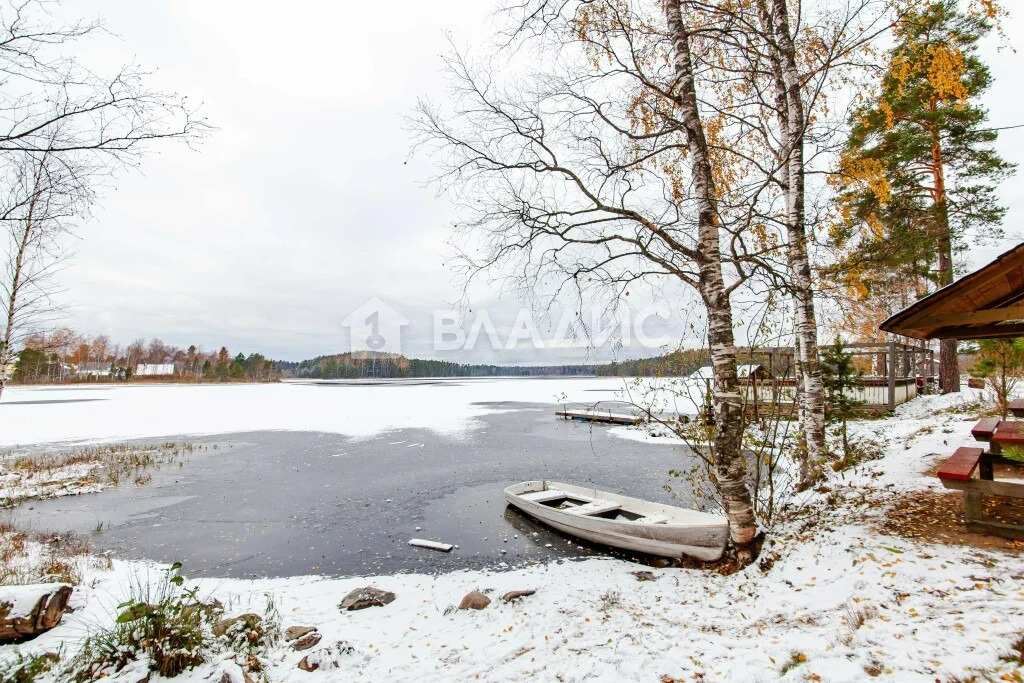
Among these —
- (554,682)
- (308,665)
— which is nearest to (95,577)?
(308,665)

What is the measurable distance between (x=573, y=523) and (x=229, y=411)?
124ft

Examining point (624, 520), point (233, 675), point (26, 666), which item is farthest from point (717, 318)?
point (26, 666)

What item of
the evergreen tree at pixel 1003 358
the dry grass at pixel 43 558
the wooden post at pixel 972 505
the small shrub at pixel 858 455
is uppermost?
the evergreen tree at pixel 1003 358

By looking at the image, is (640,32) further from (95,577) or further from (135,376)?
(135,376)

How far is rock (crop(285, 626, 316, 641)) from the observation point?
516 centimetres

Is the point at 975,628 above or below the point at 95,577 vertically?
above

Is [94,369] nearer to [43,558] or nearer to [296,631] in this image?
[43,558]

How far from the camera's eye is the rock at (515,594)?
606 centimetres

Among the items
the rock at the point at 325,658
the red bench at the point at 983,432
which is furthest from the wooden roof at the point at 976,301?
the rock at the point at 325,658

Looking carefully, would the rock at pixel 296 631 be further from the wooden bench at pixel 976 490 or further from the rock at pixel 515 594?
the wooden bench at pixel 976 490

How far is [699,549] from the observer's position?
668cm

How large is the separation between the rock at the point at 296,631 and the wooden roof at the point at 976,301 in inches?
298

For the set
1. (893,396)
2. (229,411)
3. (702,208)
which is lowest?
(229,411)

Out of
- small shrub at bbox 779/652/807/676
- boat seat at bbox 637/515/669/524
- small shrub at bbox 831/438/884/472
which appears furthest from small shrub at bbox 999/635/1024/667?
small shrub at bbox 831/438/884/472
